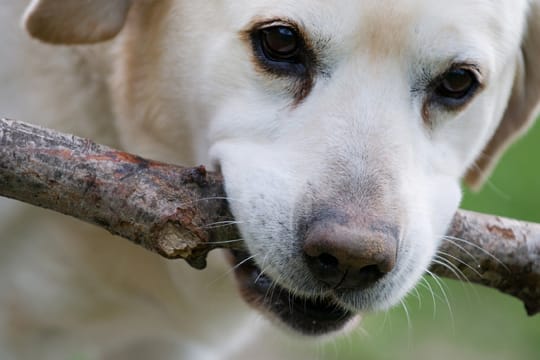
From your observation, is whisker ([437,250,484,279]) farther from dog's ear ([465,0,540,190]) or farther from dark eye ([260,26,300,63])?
dog's ear ([465,0,540,190])

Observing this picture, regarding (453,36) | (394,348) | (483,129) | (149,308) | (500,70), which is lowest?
(394,348)

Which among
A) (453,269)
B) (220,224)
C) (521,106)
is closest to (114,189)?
(220,224)

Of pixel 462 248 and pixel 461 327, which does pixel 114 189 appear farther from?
pixel 461 327

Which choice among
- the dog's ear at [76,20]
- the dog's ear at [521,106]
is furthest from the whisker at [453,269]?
the dog's ear at [76,20]

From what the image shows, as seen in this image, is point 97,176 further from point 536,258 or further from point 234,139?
point 536,258

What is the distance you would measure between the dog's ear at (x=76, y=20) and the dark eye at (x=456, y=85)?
112 centimetres

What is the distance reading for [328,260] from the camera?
2.73 meters

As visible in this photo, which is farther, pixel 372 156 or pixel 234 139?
pixel 234 139

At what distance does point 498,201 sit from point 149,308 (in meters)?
3.46

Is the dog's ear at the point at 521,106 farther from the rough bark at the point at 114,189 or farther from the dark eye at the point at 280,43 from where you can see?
the rough bark at the point at 114,189

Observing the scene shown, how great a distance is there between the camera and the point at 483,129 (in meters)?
3.51

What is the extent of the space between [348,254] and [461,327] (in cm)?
391

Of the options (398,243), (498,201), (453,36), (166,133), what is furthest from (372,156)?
(498,201)

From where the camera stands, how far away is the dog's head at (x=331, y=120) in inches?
110
